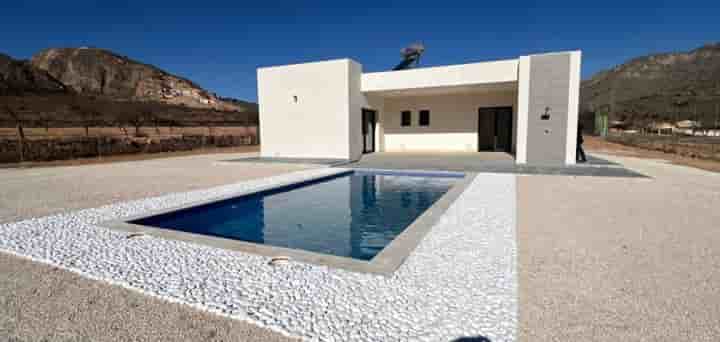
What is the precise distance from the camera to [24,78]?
111 ft

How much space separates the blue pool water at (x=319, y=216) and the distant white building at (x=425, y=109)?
15.3 feet

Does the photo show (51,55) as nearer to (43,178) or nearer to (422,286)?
(43,178)

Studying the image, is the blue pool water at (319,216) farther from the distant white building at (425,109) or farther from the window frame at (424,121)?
the window frame at (424,121)

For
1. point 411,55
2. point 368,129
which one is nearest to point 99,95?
point 368,129

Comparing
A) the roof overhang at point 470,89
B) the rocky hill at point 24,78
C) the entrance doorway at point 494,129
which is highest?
the rocky hill at point 24,78

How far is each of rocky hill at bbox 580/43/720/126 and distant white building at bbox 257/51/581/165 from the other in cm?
3134

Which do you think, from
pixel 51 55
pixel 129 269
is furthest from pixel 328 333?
pixel 51 55

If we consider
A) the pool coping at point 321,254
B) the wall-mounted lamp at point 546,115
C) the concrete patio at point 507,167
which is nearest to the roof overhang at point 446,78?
the wall-mounted lamp at point 546,115

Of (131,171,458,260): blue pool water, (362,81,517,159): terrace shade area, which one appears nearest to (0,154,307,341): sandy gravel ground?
(131,171,458,260): blue pool water

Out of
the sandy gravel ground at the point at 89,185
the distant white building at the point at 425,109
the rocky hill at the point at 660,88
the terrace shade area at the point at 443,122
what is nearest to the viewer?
the sandy gravel ground at the point at 89,185

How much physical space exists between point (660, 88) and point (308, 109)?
61.5 meters

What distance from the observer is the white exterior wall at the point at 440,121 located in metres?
15.3

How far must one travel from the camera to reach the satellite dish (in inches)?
647

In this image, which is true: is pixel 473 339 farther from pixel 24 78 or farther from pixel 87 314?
pixel 24 78
